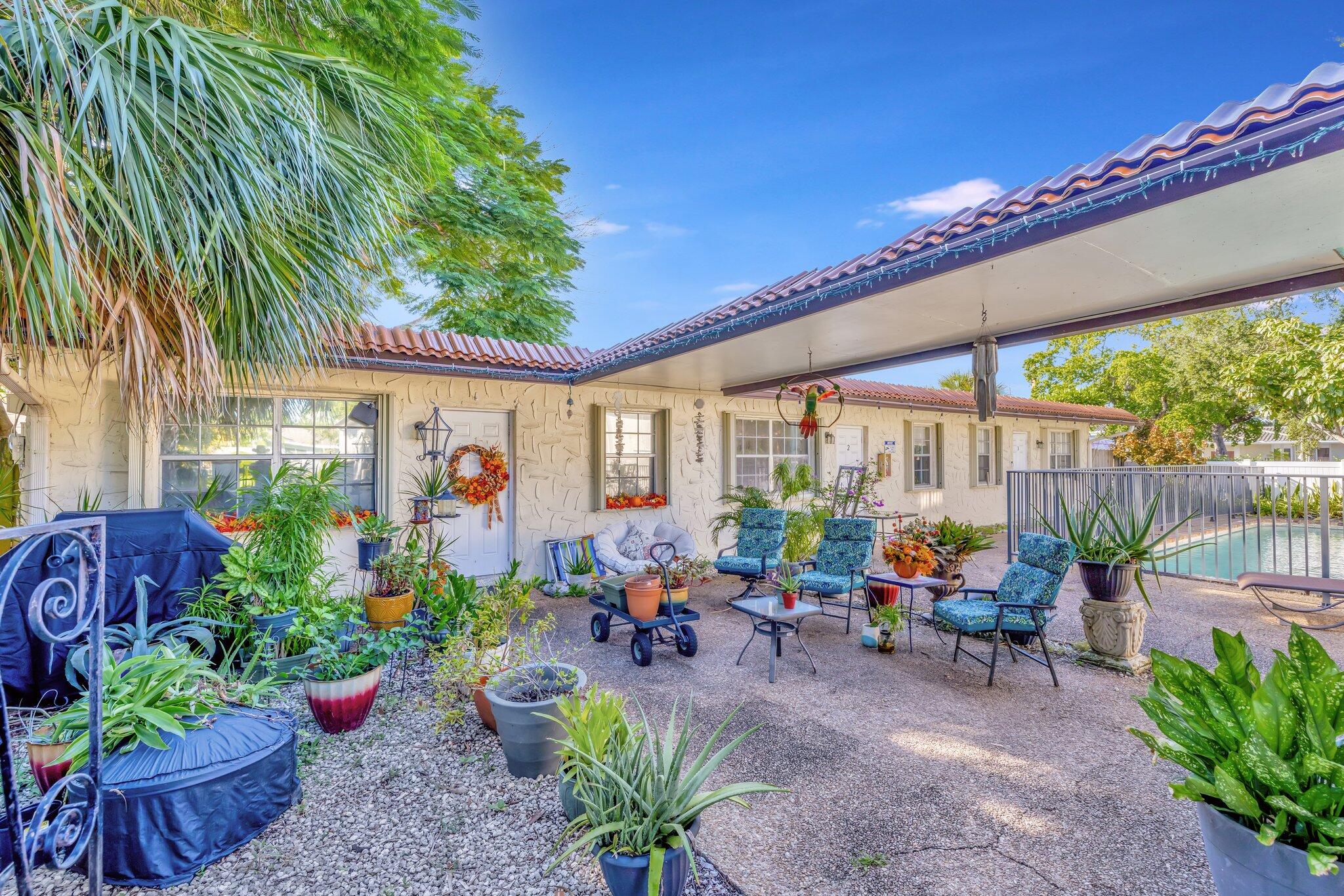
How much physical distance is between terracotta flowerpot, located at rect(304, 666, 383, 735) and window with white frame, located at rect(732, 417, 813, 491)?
607cm

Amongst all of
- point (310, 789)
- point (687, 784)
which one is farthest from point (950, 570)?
point (310, 789)

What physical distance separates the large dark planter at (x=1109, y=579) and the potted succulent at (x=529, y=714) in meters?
3.94

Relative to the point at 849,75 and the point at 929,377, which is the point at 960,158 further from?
the point at 929,377

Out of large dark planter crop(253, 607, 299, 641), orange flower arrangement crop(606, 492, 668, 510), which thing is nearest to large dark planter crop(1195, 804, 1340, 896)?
large dark planter crop(253, 607, 299, 641)

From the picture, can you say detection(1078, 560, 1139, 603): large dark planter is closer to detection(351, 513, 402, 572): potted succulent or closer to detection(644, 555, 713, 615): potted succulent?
detection(644, 555, 713, 615): potted succulent

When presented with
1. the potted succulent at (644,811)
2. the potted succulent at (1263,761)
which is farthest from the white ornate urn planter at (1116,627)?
the potted succulent at (644,811)

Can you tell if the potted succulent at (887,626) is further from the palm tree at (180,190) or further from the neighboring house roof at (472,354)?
the palm tree at (180,190)

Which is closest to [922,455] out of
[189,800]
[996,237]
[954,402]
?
[954,402]

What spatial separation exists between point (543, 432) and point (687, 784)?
540 cm

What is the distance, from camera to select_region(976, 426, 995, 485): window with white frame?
12047 mm

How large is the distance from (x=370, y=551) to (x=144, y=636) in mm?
2205

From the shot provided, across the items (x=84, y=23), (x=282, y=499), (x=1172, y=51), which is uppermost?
(x=1172, y=51)

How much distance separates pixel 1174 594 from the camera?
6738 mm

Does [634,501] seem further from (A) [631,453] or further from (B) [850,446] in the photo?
(B) [850,446]
